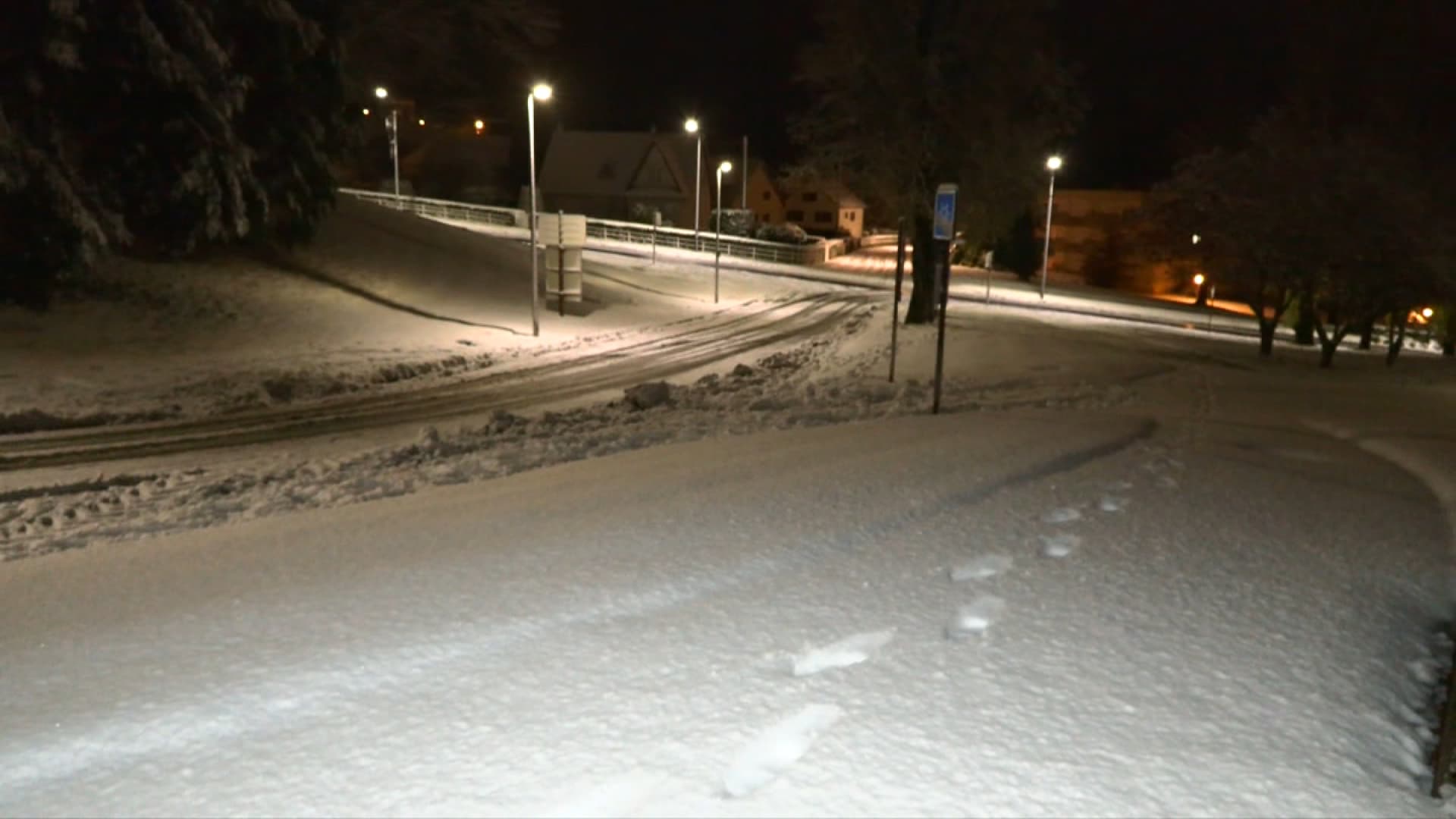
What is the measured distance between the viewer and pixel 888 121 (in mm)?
26578

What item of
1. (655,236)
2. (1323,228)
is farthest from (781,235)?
(1323,228)

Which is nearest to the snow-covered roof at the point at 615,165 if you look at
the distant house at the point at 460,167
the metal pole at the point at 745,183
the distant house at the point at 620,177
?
the distant house at the point at 620,177

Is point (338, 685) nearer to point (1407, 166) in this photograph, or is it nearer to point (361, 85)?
point (1407, 166)

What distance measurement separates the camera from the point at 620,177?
7394 cm

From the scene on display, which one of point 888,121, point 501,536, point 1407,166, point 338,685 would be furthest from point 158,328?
point 1407,166

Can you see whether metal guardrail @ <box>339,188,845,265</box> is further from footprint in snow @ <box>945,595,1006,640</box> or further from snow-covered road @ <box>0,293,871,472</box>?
footprint in snow @ <box>945,595,1006,640</box>

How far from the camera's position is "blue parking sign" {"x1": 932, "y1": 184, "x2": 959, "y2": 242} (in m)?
12.5

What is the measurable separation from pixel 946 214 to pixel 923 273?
16431 millimetres

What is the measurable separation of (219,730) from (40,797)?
0.65 meters

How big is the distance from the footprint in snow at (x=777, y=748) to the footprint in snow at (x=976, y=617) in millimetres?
1160

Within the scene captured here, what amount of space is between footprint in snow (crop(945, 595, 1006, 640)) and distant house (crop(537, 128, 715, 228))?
68391 millimetres

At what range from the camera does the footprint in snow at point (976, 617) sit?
217 inches

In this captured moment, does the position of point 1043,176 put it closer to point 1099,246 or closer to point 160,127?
point 160,127

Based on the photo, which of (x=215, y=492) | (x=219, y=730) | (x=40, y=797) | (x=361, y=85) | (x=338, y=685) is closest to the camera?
(x=40, y=797)
